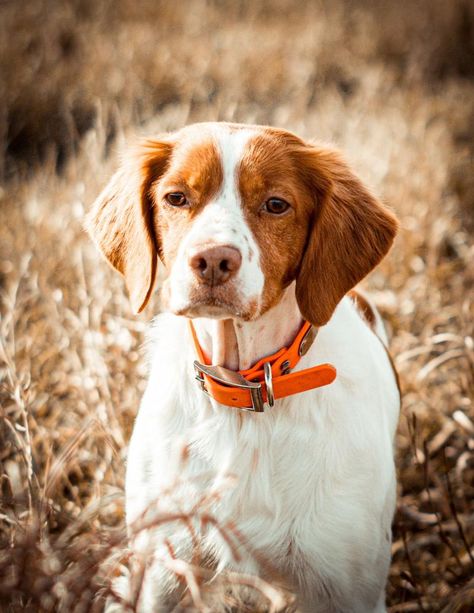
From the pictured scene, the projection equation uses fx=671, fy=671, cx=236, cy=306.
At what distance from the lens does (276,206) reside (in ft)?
5.67

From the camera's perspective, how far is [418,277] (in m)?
3.65

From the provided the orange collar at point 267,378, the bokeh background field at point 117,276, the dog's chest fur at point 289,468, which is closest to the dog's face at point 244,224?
the orange collar at point 267,378

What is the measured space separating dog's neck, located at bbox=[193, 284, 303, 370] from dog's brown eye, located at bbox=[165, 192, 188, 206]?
0.32 metres

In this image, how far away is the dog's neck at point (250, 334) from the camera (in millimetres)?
1784

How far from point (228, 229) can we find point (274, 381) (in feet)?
1.32

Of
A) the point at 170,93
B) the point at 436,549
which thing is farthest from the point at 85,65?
the point at 436,549

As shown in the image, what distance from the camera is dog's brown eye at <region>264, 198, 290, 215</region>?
172cm

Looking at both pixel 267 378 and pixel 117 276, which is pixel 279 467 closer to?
pixel 267 378

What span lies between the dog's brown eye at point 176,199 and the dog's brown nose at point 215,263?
0.90 ft

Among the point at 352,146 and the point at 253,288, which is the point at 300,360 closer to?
the point at 253,288

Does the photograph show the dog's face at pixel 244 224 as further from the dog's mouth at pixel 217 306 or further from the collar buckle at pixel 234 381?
the collar buckle at pixel 234 381

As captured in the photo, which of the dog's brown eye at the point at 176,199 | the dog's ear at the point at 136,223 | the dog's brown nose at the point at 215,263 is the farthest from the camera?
the dog's ear at the point at 136,223

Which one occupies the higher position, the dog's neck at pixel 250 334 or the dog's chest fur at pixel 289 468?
the dog's neck at pixel 250 334

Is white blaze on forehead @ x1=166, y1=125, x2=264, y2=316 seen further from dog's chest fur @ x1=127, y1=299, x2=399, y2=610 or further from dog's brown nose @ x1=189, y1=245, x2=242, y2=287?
dog's chest fur @ x1=127, y1=299, x2=399, y2=610
